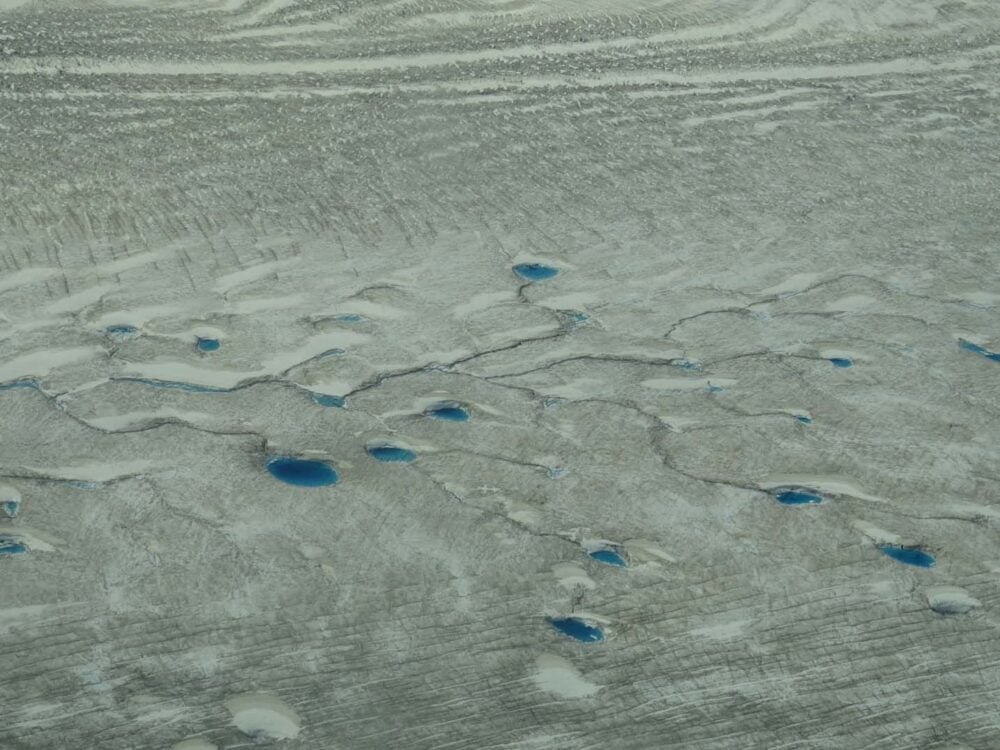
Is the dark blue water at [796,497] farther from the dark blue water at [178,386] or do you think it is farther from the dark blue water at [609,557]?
the dark blue water at [178,386]

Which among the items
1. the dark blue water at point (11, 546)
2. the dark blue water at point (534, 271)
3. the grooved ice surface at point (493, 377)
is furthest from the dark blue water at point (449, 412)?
the dark blue water at point (11, 546)

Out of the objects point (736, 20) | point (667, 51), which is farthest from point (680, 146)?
point (736, 20)

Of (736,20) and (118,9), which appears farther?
(736,20)

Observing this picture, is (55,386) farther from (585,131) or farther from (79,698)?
(585,131)

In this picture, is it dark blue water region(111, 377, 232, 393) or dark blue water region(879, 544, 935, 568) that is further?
dark blue water region(111, 377, 232, 393)

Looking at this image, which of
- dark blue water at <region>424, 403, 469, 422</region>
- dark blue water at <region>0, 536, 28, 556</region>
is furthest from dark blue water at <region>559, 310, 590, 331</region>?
dark blue water at <region>0, 536, 28, 556</region>

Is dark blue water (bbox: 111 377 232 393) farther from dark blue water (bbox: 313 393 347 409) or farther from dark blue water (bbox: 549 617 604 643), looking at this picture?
dark blue water (bbox: 549 617 604 643)
